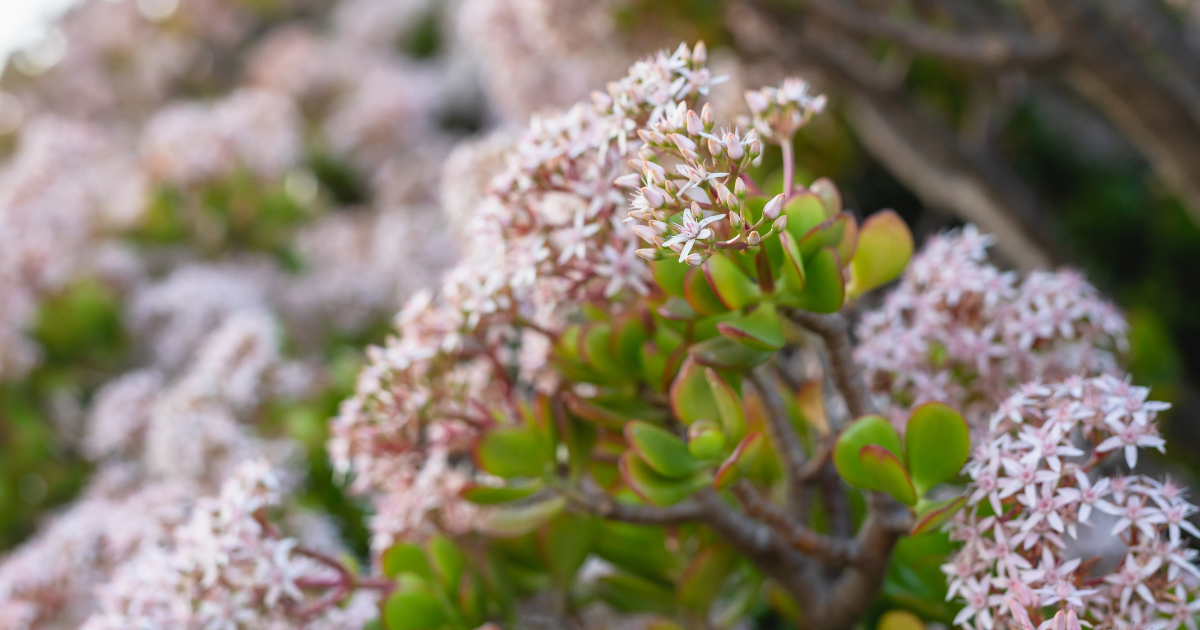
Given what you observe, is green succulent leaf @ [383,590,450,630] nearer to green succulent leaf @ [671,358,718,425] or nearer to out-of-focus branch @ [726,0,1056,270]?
green succulent leaf @ [671,358,718,425]

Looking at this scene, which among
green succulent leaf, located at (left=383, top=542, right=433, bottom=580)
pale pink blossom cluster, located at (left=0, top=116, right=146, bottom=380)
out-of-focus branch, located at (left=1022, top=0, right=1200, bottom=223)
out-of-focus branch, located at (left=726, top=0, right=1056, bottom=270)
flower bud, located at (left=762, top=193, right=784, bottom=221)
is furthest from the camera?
out-of-focus branch, located at (left=726, top=0, right=1056, bottom=270)

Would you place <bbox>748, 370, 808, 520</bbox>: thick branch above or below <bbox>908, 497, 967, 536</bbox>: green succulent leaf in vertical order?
above

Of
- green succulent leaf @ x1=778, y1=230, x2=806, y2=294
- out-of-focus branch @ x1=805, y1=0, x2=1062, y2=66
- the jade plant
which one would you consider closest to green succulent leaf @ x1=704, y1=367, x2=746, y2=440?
the jade plant

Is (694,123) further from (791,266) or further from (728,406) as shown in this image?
(728,406)

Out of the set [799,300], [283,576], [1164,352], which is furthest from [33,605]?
[1164,352]

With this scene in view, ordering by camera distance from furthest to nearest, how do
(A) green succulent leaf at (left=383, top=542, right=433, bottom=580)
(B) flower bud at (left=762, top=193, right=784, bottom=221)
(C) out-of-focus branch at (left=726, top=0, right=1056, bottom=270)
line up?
(C) out-of-focus branch at (left=726, top=0, right=1056, bottom=270) → (A) green succulent leaf at (left=383, top=542, right=433, bottom=580) → (B) flower bud at (left=762, top=193, right=784, bottom=221)

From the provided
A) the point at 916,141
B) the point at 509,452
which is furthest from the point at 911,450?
the point at 916,141

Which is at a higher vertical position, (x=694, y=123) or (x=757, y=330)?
(x=694, y=123)

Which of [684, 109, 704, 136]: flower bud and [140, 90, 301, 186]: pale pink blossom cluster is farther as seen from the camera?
[140, 90, 301, 186]: pale pink blossom cluster
